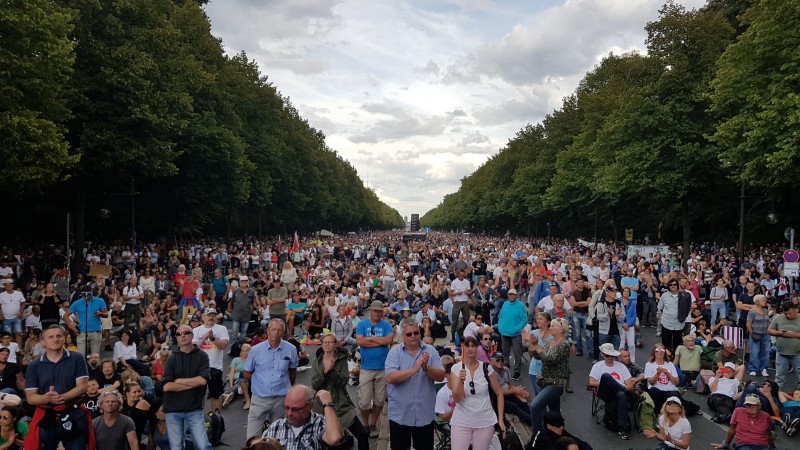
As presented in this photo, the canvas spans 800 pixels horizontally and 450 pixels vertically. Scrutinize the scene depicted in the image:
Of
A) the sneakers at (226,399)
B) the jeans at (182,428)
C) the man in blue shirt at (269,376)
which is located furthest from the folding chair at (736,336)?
the jeans at (182,428)

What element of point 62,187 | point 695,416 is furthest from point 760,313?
point 62,187

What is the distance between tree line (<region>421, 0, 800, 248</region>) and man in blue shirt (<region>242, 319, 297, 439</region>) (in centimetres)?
1909

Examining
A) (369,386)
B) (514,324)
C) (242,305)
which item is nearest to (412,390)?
(369,386)

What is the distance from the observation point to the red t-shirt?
24.4 ft

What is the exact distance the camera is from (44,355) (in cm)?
625

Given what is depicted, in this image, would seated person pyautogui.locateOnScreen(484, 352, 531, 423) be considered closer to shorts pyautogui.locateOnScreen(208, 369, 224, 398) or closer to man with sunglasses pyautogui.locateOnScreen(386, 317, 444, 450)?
man with sunglasses pyautogui.locateOnScreen(386, 317, 444, 450)

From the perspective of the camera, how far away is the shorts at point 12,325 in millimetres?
13320

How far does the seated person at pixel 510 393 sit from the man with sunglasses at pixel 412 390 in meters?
2.13

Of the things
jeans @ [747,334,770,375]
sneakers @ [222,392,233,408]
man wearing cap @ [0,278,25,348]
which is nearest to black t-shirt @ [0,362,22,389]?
sneakers @ [222,392,233,408]

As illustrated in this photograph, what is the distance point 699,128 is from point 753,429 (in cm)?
2579

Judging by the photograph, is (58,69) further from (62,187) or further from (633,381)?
(633,381)

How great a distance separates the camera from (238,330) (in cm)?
1431

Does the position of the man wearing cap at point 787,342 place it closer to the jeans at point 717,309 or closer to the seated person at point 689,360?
the seated person at point 689,360

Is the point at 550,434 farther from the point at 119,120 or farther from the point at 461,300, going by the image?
the point at 119,120
